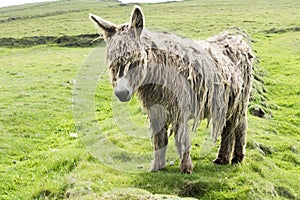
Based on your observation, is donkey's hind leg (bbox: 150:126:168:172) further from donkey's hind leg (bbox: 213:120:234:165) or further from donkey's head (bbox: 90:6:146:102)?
donkey's head (bbox: 90:6:146:102)

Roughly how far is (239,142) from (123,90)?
349 cm

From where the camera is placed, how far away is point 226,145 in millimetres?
7984

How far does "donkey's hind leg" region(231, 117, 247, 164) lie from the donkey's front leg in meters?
1.42

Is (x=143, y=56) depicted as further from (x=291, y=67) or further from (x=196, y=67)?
(x=291, y=67)

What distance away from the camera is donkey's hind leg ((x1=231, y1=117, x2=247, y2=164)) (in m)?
8.08

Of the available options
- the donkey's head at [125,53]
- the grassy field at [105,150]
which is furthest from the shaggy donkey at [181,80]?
the grassy field at [105,150]

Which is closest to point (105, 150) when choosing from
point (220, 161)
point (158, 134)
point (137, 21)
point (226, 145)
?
point (158, 134)

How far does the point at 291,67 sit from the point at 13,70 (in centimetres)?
1700

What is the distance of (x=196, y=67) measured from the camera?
659cm

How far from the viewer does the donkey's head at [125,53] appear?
5613mm

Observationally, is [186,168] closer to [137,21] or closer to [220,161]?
[220,161]

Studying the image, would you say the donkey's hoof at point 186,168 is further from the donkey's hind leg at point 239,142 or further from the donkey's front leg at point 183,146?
the donkey's hind leg at point 239,142

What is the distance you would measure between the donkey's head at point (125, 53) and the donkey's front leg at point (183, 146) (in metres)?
1.32

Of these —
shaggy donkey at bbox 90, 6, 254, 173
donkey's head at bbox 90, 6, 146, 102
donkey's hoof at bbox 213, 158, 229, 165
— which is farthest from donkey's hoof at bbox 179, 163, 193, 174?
donkey's head at bbox 90, 6, 146, 102
